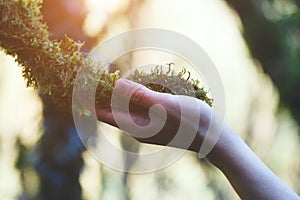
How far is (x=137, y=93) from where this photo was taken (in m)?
0.65

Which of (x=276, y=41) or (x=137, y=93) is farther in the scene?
(x=276, y=41)

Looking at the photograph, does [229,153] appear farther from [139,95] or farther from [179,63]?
[179,63]

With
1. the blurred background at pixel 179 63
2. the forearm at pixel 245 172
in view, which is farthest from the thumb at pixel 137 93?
the blurred background at pixel 179 63

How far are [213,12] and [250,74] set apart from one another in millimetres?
316

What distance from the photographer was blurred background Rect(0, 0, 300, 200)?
5.91ft

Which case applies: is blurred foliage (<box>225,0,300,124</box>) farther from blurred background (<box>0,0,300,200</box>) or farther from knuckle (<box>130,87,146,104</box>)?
knuckle (<box>130,87,146,104</box>)

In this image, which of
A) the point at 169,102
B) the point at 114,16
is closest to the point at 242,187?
the point at 169,102

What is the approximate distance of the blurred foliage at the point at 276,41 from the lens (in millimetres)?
1744

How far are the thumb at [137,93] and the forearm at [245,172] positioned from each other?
0.40 feet

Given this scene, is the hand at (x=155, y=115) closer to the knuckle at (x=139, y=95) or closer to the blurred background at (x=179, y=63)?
the knuckle at (x=139, y=95)

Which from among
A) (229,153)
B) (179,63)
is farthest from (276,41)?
(229,153)

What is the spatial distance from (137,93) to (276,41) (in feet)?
3.93

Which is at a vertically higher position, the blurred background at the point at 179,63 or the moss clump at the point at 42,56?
the blurred background at the point at 179,63

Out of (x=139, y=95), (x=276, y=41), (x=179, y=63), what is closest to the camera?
(x=139, y=95)
